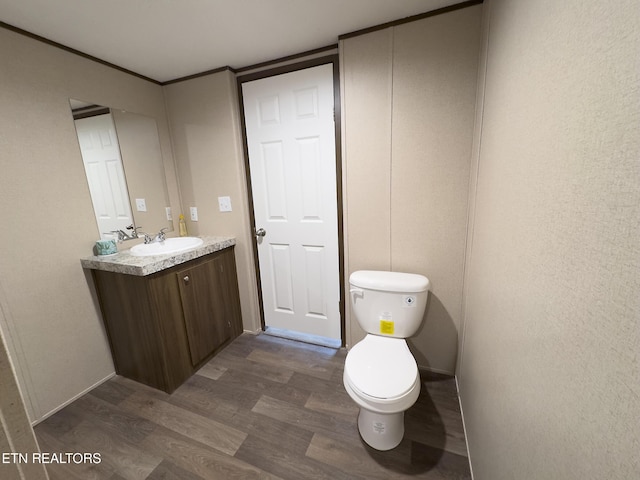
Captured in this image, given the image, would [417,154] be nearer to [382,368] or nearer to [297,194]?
[297,194]

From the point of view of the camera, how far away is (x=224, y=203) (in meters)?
2.14

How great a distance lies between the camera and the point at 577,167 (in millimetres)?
474

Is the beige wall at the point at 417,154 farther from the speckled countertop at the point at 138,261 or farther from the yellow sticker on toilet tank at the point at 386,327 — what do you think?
the speckled countertop at the point at 138,261

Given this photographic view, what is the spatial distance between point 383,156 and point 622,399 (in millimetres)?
1482

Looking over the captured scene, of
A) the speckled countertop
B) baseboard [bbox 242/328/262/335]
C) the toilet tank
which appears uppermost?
the speckled countertop

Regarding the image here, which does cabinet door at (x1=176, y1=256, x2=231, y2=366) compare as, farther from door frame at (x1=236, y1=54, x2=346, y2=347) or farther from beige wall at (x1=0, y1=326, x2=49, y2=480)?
beige wall at (x1=0, y1=326, x2=49, y2=480)

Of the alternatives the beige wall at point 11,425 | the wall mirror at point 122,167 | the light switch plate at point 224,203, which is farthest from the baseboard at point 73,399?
the beige wall at point 11,425

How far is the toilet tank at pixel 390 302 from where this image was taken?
4.82ft

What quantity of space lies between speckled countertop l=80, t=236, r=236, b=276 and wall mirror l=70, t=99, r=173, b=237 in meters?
0.25

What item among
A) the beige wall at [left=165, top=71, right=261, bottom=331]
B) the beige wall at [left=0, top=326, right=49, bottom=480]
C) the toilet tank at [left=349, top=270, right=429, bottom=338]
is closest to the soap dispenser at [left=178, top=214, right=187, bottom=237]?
the beige wall at [left=165, top=71, right=261, bottom=331]

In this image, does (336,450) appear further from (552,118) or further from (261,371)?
(552,118)

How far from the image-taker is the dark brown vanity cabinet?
5.20 ft

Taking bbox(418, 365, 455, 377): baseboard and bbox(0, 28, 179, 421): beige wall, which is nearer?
bbox(0, 28, 179, 421): beige wall

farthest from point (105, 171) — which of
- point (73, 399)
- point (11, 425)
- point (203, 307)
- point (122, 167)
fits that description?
point (11, 425)
